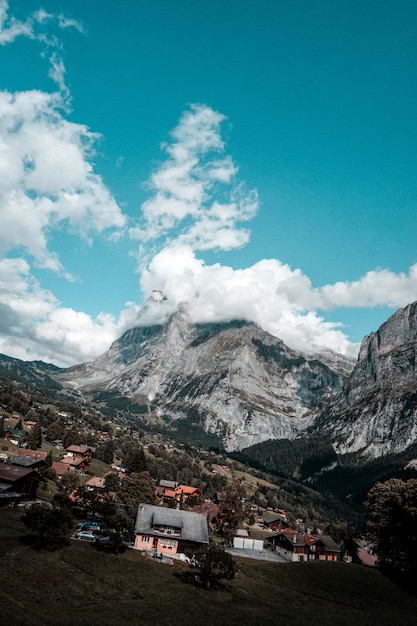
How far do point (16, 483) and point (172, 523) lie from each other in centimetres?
3483

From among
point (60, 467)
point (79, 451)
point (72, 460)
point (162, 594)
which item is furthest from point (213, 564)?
point (79, 451)

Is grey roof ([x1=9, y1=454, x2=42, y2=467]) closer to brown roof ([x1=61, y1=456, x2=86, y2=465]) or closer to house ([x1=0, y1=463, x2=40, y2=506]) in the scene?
house ([x1=0, y1=463, x2=40, y2=506])

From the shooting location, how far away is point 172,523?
7469 centimetres

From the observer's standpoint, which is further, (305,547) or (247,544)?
(247,544)

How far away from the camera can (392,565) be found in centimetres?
8206

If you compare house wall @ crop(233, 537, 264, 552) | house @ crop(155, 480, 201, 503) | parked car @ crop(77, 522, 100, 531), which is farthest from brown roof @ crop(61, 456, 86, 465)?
parked car @ crop(77, 522, 100, 531)

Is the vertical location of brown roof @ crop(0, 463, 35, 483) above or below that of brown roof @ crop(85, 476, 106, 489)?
above

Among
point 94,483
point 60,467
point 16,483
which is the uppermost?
point 16,483

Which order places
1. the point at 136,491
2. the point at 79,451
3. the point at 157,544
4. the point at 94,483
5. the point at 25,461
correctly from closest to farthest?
the point at 157,544 → the point at 136,491 → the point at 25,461 → the point at 94,483 → the point at 79,451

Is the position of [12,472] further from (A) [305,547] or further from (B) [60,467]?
(A) [305,547]

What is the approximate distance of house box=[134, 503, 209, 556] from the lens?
235ft

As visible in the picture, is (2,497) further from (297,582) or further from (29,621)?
(297,582)

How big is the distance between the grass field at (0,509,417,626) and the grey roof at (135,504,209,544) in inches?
302

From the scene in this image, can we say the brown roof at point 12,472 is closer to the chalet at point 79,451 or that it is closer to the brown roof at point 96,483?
the brown roof at point 96,483
